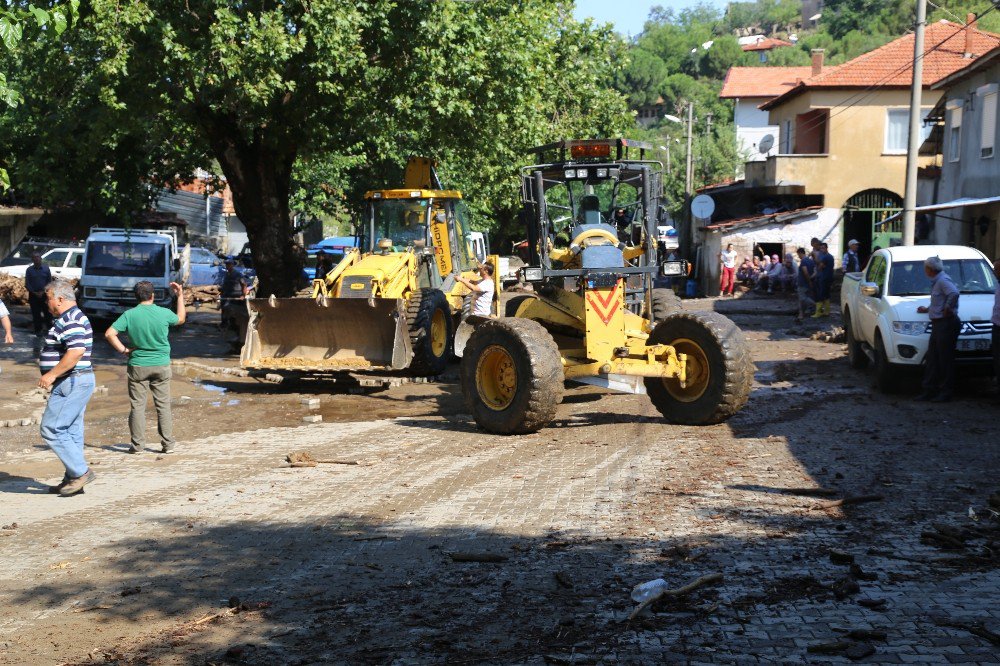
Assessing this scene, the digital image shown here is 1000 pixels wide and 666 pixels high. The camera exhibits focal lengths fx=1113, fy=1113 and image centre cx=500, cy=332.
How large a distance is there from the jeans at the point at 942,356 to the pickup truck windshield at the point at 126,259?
699 inches

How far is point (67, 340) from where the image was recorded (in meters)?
9.36

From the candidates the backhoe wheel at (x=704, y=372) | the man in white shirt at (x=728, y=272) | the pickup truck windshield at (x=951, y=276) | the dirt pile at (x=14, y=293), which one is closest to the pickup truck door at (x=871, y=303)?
the pickup truck windshield at (x=951, y=276)

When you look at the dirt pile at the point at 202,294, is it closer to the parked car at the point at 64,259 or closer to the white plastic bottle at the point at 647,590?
the parked car at the point at 64,259

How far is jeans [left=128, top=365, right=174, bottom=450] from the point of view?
1123 centimetres

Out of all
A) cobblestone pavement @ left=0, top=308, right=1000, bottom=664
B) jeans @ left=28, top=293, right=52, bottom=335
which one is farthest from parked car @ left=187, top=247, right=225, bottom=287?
cobblestone pavement @ left=0, top=308, right=1000, bottom=664

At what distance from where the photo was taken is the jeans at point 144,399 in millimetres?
11227

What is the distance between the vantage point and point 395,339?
1527 centimetres

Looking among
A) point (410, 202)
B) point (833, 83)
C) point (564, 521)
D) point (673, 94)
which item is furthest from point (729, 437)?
point (673, 94)

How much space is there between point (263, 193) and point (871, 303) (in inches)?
409

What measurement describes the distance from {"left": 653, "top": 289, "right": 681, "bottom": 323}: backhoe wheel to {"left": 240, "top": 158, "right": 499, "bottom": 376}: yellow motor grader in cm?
324

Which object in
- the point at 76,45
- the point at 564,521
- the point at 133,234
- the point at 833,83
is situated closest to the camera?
the point at 564,521

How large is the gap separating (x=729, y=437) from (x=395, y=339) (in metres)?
5.44

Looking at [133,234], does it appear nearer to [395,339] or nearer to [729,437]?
[395,339]

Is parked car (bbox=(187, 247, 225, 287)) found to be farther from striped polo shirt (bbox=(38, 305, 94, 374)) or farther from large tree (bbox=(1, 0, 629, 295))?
striped polo shirt (bbox=(38, 305, 94, 374))
